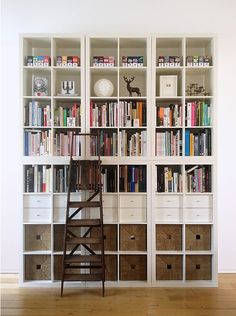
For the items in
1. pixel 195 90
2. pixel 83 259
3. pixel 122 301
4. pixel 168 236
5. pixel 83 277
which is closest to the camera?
pixel 122 301

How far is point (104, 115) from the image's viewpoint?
386cm

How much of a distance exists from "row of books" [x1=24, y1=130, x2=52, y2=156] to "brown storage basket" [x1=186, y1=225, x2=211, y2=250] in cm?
178

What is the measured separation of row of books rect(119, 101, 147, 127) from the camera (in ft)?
12.7

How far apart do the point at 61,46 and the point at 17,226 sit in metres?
2.21

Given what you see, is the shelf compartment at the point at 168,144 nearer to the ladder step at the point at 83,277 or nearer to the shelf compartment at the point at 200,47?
the shelf compartment at the point at 200,47

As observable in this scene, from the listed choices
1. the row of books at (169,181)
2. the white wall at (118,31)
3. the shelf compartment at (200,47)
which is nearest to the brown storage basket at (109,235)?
the row of books at (169,181)

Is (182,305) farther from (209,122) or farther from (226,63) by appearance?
(226,63)

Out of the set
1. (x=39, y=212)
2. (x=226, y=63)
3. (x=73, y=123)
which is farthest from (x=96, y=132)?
(x=226, y=63)

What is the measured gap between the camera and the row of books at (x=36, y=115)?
3855 mm

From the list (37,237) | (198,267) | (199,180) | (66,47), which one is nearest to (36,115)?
(66,47)

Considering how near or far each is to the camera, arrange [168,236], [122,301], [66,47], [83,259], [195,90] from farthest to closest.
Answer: [66,47], [195,90], [168,236], [83,259], [122,301]

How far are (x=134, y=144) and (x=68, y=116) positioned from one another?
79 cm

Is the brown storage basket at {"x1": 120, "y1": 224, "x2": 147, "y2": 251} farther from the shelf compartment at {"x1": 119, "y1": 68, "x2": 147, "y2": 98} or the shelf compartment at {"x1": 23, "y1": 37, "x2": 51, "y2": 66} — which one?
the shelf compartment at {"x1": 23, "y1": 37, "x2": 51, "y2": 66}

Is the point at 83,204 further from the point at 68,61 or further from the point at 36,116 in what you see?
the point at 68,61
